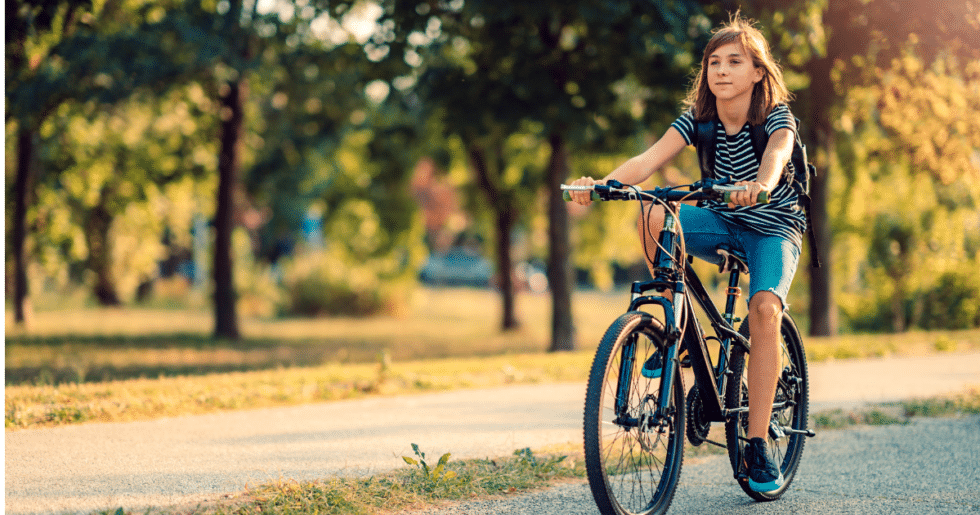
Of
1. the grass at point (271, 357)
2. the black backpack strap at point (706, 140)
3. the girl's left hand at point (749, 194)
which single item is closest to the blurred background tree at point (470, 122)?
the grass at point (271, 357)

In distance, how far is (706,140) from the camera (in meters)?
3.90

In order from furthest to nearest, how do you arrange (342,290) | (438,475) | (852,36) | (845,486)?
(342,290) → (852,36) → (845,486) → (438,475)

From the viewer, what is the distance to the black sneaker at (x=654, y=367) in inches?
133

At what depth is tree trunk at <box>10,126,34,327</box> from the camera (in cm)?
1675

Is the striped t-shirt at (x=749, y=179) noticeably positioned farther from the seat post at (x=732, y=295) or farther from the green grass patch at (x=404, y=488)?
the green grass patch at (x=404, y=488)

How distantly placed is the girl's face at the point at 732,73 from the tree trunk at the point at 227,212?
13236 millimetres

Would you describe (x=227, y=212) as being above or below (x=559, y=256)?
above

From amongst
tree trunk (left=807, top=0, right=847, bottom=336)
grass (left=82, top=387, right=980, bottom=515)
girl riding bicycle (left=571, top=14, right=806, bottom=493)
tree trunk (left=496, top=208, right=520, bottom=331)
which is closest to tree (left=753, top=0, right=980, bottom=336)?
tree trunk (left=807, top=0, right=847, bottom=336)

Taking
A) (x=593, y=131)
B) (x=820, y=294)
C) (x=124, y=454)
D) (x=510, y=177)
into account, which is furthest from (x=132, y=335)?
(x=124, y=454)

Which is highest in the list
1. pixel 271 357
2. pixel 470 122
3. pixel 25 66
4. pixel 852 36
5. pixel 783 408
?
pixel 25 66

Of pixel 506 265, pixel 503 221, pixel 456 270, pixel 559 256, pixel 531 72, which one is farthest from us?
pixel 456 270

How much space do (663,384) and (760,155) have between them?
1077 millimetres

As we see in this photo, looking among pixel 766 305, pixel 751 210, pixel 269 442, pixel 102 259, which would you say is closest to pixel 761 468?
pixel 766 305

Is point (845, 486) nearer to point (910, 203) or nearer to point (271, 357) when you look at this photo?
point (271, 357)
